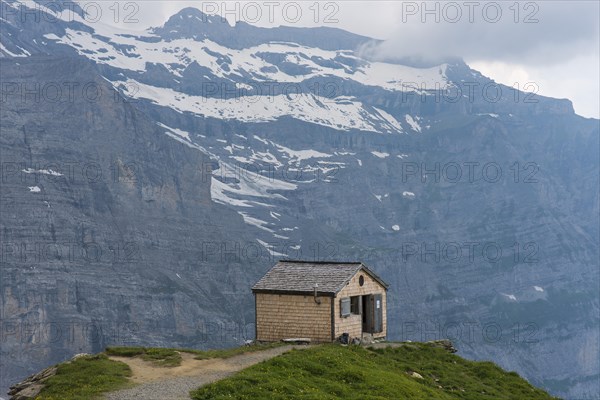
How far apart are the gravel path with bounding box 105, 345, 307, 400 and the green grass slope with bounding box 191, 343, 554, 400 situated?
4.61 feet

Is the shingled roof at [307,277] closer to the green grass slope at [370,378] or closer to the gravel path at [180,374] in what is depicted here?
the green grass slope at [370,378]

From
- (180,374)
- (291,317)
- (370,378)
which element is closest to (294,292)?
(291,317)

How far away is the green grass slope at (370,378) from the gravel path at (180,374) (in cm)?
141

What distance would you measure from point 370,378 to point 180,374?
9.35m

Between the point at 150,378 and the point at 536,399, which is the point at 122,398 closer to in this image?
the point at 150,378

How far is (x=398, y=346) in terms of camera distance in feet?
167

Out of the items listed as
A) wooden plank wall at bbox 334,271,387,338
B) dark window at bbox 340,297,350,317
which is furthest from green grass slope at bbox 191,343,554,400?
dark window at bbox 340,297,350,317

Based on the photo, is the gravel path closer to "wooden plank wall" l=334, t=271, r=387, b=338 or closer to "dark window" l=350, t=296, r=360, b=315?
"wooden plank wall" l=334, t=271, r=387, b=338

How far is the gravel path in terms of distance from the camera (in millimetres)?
34188

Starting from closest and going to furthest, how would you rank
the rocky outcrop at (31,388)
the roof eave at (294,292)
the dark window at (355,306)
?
1. the rocky outcrop at (31,388)
2. the roof eave at (294,292)
3. the dark window at (355,306)

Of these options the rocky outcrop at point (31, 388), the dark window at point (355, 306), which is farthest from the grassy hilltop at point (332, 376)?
the dark window at point (355, 306)

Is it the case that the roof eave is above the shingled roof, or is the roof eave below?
below

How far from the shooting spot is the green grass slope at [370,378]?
3453cm

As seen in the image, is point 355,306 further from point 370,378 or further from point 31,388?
point 31,388
